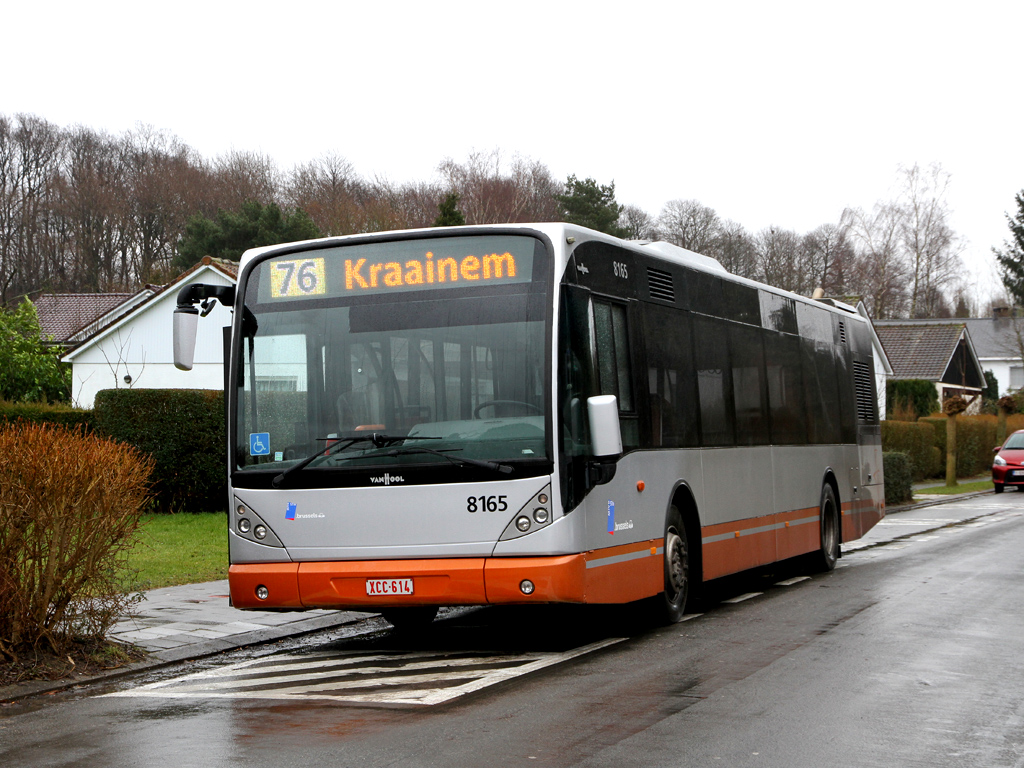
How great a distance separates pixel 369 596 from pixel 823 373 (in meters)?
8.55

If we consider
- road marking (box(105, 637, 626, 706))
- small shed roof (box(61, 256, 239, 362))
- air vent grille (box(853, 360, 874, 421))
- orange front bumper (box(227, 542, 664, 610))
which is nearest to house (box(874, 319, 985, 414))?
small shed roof (box(61, 256, 239, 362))

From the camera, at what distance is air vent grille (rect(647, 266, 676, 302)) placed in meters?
10.7

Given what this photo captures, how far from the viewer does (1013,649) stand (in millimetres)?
9312

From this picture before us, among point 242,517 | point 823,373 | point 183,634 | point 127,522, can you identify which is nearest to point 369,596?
point 242,517

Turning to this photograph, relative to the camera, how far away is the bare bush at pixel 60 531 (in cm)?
842

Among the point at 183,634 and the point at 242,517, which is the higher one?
the point at 242,517

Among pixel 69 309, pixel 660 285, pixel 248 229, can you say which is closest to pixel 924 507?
pixel 660 285

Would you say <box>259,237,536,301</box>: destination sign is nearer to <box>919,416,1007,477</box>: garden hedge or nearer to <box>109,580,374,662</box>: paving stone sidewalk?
<box>109,580,374,662</box>: paving stone sidewalk

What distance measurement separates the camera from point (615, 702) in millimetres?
7191

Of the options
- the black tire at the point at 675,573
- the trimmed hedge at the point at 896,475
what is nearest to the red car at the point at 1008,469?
the trimmed hedge at the point at 896,475

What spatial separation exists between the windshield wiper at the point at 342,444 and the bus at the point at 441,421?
1 cm

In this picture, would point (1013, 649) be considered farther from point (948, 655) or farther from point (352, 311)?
point (352, 311)

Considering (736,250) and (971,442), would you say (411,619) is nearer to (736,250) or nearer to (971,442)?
(971,442)

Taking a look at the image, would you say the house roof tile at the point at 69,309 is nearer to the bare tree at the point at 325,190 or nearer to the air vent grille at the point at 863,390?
the bare tree at the point at 325,190
